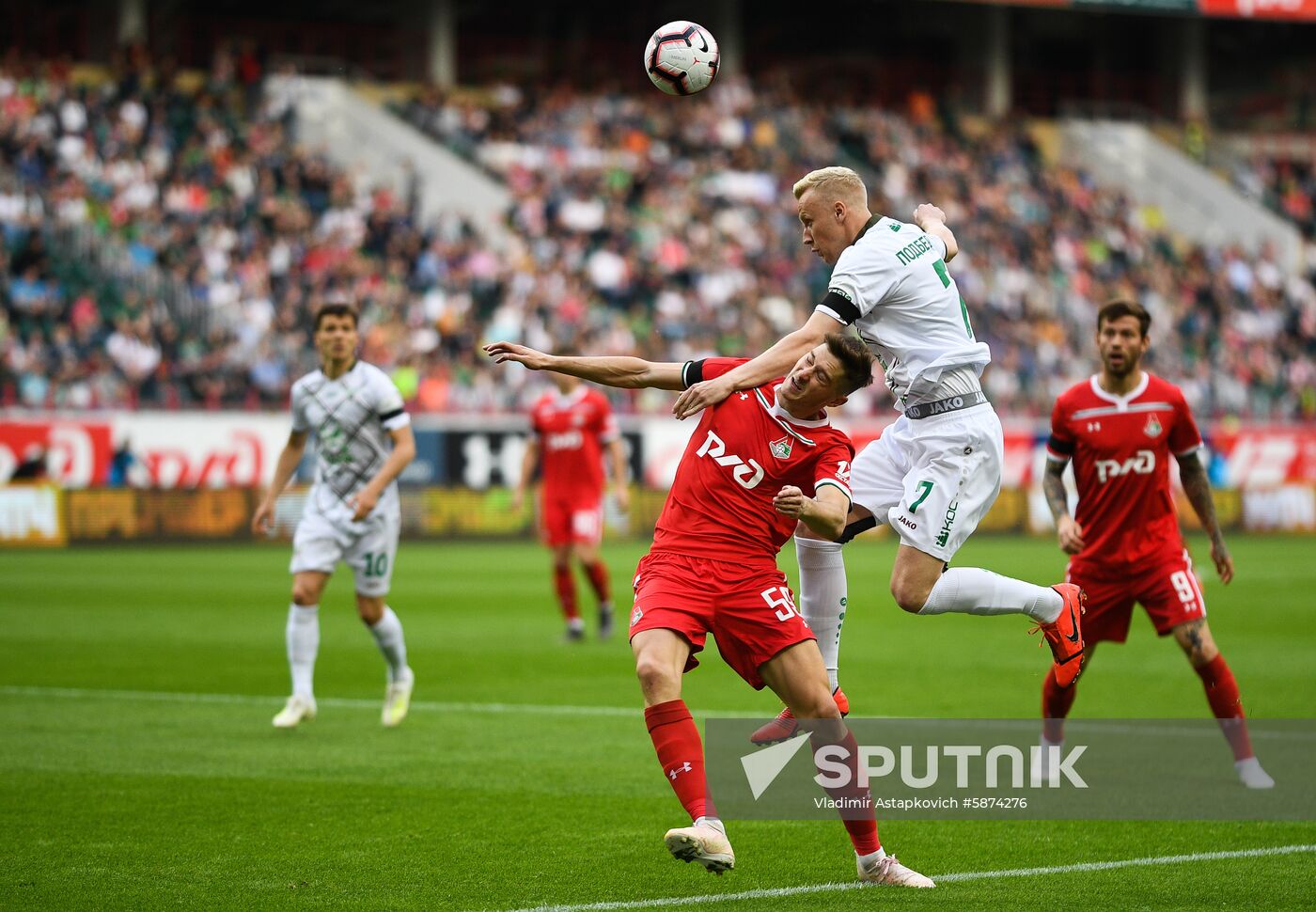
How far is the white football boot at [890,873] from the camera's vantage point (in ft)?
21.2

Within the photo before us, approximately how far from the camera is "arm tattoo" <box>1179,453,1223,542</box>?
358 inches

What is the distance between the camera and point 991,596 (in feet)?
25.3

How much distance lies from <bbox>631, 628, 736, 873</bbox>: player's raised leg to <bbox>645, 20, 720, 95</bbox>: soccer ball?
335 cm

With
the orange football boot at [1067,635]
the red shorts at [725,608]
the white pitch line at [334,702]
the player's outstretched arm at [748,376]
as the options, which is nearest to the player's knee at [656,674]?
the red shorts at [725,608]

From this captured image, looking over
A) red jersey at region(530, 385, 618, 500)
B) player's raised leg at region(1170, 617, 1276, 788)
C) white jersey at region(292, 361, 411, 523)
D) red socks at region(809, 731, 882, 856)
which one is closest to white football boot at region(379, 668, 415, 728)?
white jersey at region(292, 361, 411, 523)

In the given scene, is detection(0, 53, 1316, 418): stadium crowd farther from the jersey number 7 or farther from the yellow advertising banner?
the jersey number 7

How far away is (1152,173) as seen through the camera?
46.6m

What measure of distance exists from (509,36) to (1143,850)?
3938 centimetres

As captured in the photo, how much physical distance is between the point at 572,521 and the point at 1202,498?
839cm

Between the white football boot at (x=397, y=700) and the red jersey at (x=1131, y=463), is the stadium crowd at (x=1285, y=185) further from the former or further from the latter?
the white football boot at (x=397, y=700)

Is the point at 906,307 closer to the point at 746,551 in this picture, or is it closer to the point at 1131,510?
the point at 746,551

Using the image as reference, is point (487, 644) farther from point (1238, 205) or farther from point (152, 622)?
point (1238, 205)

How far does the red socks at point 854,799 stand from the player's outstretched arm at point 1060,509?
268 centimetres

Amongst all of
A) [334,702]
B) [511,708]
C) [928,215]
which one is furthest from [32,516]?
[928,215]
